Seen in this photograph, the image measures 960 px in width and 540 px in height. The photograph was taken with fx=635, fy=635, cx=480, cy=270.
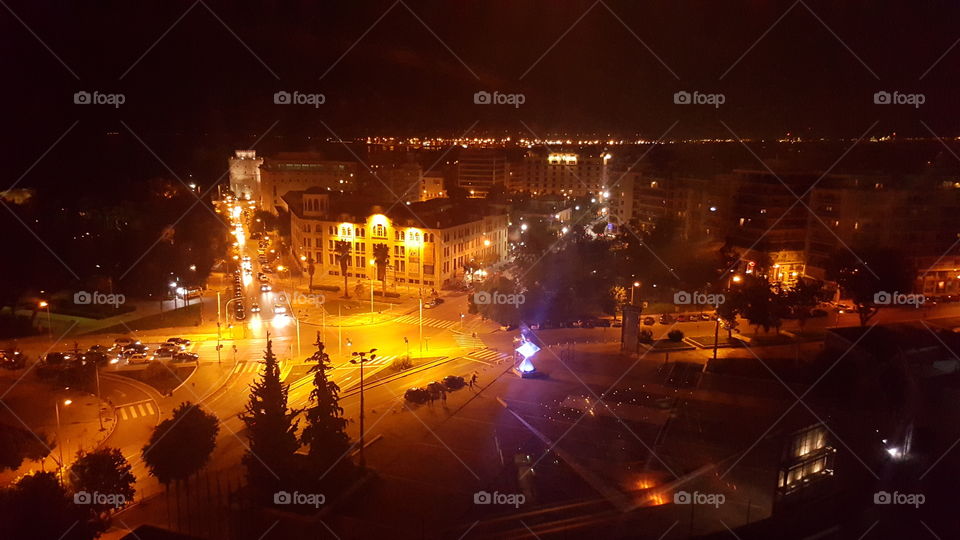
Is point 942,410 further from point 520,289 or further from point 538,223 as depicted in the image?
point 538,223

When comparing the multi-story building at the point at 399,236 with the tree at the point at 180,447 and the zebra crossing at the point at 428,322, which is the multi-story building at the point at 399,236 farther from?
the tree at the point at 180,447

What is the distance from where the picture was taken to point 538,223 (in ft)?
108

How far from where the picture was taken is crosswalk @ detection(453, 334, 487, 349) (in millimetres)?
17250

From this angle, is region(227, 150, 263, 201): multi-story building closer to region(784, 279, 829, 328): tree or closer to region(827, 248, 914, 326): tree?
region(784, 279, 829, 328): tree

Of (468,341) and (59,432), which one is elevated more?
(468,341)

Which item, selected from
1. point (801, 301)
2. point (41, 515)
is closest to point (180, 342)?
point (41, 515)

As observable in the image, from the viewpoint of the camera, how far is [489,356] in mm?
16188

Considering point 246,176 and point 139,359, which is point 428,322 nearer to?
point 139,359

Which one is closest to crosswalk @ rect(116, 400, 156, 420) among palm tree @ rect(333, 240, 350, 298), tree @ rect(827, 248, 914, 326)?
palm tree @ rect(333, 240, 350, 298)

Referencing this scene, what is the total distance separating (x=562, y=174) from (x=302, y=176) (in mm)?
19692

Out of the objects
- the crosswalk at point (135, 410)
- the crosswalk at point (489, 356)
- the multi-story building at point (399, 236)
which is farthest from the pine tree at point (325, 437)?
the multi-story building at point (399, 236)

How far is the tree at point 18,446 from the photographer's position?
10.2m

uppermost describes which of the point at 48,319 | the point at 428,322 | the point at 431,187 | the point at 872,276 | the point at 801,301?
the point at 431,187

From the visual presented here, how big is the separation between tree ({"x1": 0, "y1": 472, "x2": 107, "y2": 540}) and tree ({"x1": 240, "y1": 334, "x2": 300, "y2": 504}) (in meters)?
2.02
